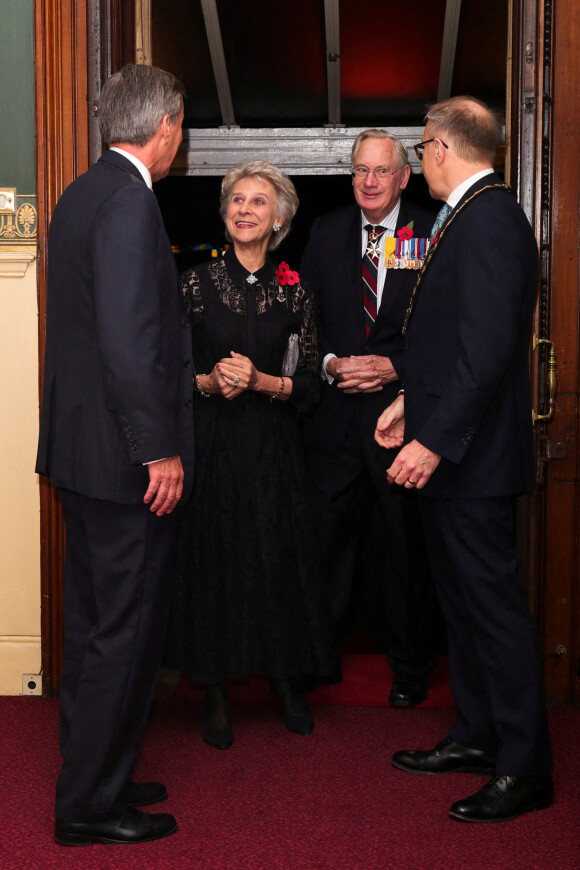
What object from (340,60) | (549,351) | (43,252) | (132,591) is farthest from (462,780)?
(340,60)

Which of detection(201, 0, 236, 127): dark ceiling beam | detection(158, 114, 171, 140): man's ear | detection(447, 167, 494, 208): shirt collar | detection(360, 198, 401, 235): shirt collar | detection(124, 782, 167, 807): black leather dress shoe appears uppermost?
detection(201, 0, 236, 127): dark ceiling beam

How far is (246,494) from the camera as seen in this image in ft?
9.35

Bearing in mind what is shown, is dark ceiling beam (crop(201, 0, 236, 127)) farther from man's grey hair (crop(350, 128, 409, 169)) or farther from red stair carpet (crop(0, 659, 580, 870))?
red stair carpet (crop(0, 659, 580, 870))

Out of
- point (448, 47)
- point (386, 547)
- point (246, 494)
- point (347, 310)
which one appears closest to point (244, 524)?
point (246, 494)

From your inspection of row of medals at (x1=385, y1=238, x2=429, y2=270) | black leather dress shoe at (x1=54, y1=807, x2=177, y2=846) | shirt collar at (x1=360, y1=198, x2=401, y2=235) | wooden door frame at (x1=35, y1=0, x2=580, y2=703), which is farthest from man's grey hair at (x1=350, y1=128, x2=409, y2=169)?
black leather dress shoe at (x1=54, y1=807, x2=177, y2=846)

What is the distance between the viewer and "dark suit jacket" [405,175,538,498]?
218 centimetres

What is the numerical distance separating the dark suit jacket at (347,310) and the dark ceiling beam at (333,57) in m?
2.62

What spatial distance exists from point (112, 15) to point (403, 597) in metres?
2.19

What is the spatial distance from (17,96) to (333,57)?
3.40 m

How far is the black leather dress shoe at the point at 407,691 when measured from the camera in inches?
Answer: 121

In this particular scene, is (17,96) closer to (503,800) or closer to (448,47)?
(503,800)

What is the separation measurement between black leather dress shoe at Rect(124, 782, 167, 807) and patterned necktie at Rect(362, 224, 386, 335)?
156 centimetres

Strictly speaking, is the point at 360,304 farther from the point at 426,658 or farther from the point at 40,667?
the point at 40,667

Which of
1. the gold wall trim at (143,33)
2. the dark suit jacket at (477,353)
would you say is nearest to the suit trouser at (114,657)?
the dark suit jacket at (477,353)
